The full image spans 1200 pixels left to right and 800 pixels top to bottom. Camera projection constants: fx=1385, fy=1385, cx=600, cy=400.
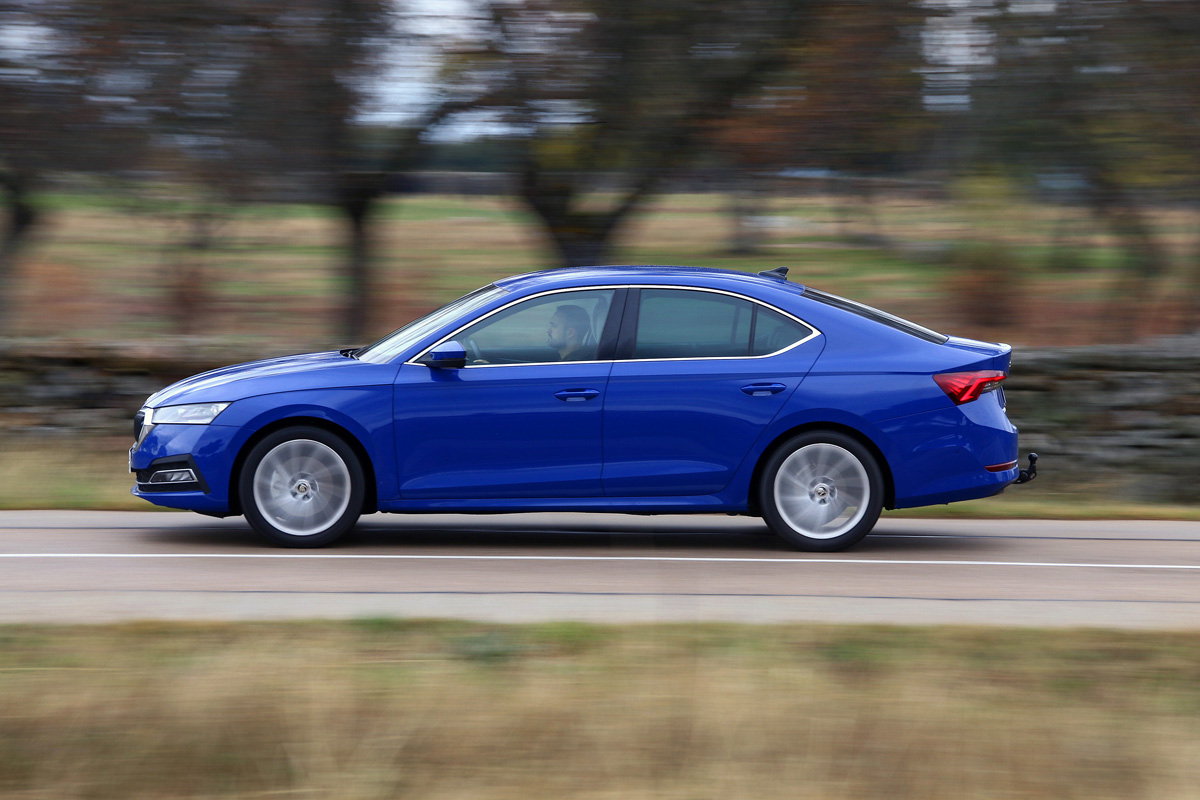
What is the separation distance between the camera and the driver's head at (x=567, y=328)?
787 cm

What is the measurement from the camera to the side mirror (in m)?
7.69

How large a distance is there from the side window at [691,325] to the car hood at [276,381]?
146 cm

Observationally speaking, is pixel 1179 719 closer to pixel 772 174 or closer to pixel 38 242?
pixel 772 174

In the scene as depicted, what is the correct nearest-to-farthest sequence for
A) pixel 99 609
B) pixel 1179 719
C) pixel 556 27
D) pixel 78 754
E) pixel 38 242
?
pixel 78 754, pixel 1179 719, pixel 99 609, pixel 556 27, pixel 38 242

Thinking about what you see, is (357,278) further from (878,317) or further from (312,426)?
(878,317)

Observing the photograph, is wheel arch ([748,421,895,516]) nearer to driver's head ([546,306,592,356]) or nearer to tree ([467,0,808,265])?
driver's head ([546,306,592,356])

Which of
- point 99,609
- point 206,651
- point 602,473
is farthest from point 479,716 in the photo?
point 602,473

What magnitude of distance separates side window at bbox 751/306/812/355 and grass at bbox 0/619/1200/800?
247 centimetres

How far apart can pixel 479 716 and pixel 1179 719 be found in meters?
2.50

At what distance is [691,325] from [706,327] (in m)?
0.09

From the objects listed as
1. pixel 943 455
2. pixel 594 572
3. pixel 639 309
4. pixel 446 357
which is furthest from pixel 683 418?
pixel 943 455

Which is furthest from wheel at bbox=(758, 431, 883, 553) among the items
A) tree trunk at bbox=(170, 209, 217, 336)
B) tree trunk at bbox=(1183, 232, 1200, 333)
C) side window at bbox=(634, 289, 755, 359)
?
tree trunk at bbox=(170, 209, 217, 336)

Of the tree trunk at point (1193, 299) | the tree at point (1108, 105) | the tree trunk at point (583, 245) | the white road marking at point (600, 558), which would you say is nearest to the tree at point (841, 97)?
the tree at point (1108, 105)

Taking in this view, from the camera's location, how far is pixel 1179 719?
4969 mm
